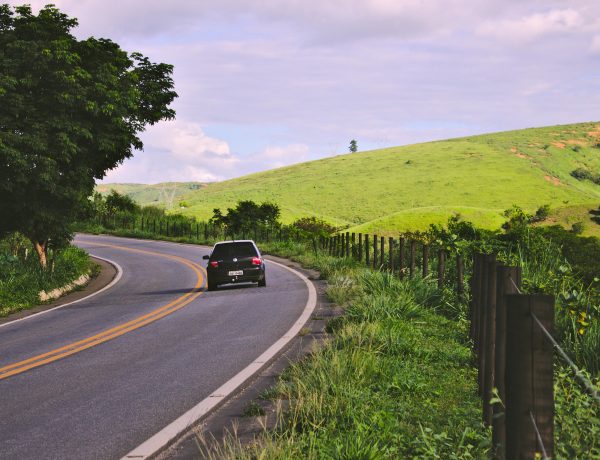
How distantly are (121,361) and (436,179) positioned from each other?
103 metres

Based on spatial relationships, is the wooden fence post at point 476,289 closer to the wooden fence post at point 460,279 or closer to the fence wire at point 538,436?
the wooden fence post at point 460,279

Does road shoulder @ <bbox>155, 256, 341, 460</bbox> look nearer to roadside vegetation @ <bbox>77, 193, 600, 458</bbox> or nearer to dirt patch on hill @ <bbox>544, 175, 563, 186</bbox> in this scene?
roadside vegetation @ <bbox>77, 193, 600, 458</bbox>

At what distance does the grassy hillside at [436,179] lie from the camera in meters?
97.1

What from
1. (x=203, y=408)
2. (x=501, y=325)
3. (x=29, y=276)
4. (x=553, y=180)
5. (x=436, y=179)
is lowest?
(x=203, y=408)

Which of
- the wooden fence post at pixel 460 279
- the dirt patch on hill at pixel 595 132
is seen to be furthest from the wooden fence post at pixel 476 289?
the dirt patch on hill at pixel 595 132

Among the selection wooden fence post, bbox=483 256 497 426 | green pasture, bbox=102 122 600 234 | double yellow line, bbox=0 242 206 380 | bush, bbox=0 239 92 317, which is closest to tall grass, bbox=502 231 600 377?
wooden fence post, bbox=483 256 497 426

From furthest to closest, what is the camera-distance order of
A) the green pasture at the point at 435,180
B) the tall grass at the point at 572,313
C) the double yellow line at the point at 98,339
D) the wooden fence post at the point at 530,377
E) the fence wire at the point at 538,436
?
the green pasture at the point at 435,180
the double yellow line at the point at 98,339
the tall grass at the point at 572,313
the wooden fence post at the point at 530,377
the fence wire at the point at 538,436

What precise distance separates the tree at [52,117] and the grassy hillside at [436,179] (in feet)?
178

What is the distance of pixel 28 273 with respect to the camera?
2214cm

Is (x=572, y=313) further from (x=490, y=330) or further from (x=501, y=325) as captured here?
(x=501, y=325)

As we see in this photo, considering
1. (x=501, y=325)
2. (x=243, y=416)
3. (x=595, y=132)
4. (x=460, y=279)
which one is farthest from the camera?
(x=595, y=132)

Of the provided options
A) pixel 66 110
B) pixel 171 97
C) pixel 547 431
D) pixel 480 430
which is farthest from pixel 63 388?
pixel 171 97

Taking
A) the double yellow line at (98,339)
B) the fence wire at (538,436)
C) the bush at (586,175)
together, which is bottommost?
the double yellow line at (98,339)

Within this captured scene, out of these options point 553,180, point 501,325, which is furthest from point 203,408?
point 553,180
